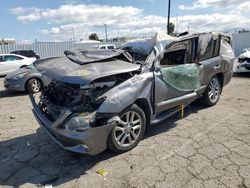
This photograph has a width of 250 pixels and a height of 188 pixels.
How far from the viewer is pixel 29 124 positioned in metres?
5.62

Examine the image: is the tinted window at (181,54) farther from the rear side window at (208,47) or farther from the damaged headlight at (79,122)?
the damaged headlight at (79,122)

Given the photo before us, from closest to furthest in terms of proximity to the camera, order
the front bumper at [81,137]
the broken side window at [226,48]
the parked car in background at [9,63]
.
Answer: the front bumper at [81,137]
the broken side window at [226,48]
the parked car in background at [9,63]

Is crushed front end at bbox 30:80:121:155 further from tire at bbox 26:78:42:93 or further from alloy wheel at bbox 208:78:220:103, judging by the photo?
tire at bbox 26:78:42:93

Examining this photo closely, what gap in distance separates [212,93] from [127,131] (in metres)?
2.95

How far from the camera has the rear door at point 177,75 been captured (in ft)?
14.3

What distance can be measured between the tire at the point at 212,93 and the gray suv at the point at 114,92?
0.44 metres

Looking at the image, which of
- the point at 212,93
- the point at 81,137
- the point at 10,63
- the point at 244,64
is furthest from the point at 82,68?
the point at 10,63

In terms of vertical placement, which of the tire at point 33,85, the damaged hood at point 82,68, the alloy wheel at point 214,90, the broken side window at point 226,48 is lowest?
the tire at point 33,85

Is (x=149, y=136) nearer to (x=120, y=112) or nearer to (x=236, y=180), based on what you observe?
(x=120, y=112)

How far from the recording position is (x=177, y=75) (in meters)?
4.66

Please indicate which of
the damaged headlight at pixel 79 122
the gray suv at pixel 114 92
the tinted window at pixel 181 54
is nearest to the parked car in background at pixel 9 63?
the gray suv at pixel 114 92

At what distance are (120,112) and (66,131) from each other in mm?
815

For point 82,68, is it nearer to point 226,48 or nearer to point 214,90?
point 214,90

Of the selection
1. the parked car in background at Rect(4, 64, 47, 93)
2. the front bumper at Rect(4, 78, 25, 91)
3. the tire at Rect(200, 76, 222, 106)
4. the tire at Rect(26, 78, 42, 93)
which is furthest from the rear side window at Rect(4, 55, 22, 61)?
the tire at Rect(200, 76, 222, 106)
